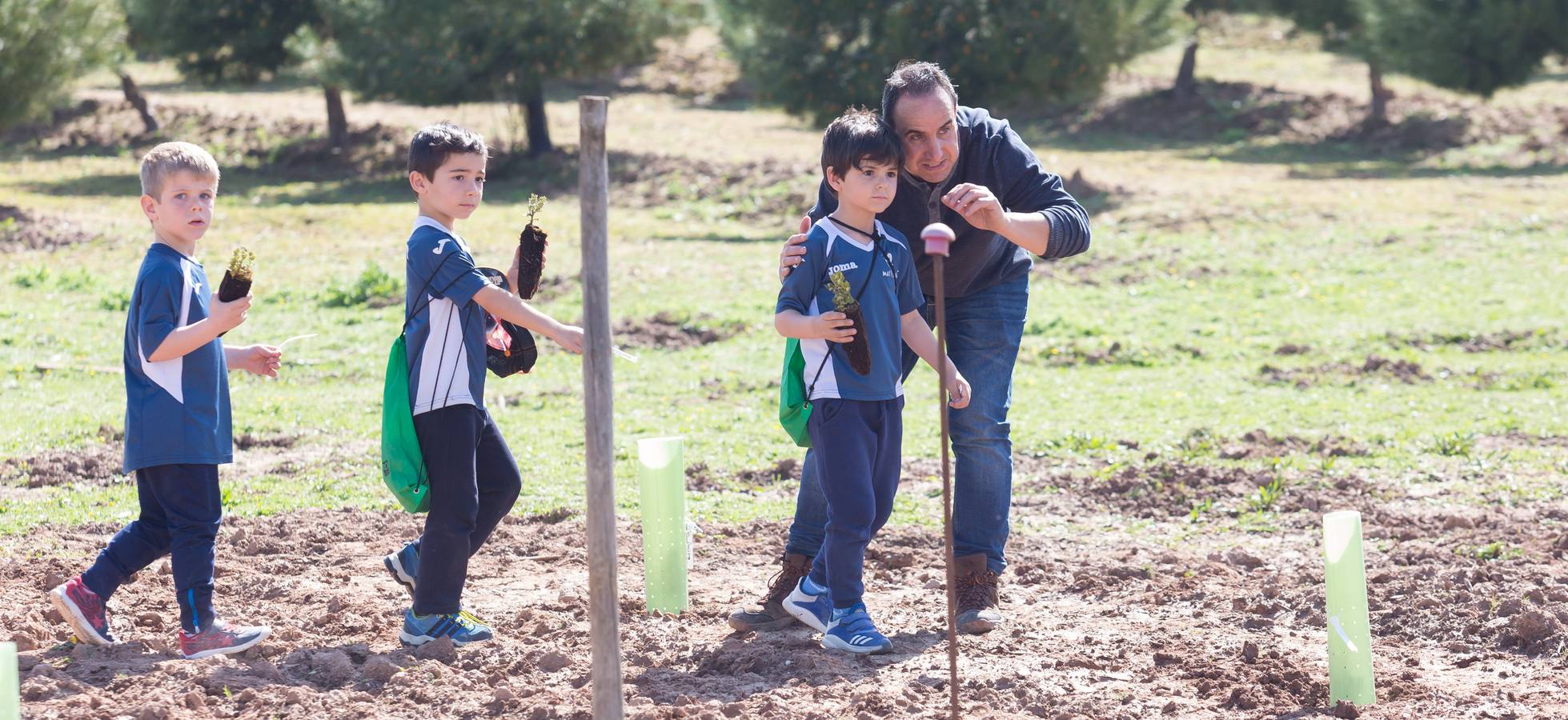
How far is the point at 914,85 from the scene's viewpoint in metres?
4.53

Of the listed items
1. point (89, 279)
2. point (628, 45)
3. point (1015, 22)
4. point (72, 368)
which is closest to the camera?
point (72, 368)

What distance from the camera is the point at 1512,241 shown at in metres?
14.2

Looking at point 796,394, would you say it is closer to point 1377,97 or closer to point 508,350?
point 508,350

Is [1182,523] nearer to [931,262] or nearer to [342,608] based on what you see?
[931,262]

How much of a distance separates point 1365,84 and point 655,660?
95.0 ft

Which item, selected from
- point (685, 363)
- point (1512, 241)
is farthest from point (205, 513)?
point (1512, 241)

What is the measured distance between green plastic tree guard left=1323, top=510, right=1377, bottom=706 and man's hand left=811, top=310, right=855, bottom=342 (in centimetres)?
142

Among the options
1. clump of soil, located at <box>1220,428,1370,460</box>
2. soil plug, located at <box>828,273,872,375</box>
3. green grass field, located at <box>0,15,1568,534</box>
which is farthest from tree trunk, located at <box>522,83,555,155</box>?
soil plug, located at <box>828,273,872,375</box>

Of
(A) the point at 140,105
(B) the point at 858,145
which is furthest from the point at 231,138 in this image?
(B) the point at 858,145

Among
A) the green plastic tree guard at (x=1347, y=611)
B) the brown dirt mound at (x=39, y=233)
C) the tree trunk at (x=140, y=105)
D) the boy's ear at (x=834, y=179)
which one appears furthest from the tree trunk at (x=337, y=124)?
the green plastic tree guard at (x=1347, y=611)

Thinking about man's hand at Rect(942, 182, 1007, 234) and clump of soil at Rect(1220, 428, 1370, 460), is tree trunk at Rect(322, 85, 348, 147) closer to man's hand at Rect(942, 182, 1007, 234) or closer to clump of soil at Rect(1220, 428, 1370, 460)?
clump of soil at Rect(1220, 428, 1370, 460)

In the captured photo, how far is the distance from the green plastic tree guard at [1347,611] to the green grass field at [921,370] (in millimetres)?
2542

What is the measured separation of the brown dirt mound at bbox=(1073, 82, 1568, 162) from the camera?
76.2 ft

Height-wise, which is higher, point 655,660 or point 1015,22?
point 1015,22
